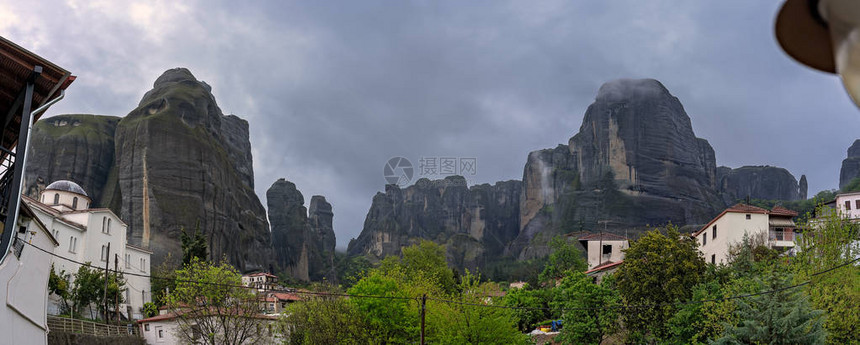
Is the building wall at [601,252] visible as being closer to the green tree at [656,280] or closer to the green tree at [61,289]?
the green tree at [656,280]

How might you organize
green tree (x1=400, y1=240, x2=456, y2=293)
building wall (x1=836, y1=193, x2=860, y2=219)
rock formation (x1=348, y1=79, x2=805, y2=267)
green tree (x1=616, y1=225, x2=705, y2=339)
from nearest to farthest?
green tree (x1=616, y1=225, x2=705, y2=339) → building wall (x1=836, y1=193, x2=860, y2=219) → green tree (x1=400, y1=240, x2=456, y2=293) → rock formation (x1=348, y1=79, x2=805, y2=267)

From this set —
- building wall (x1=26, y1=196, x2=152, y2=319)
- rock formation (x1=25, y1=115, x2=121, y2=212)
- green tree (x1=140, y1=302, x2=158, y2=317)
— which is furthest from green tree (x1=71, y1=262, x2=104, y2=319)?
rock formation (x1=25, y1=115, x2=121, y2=212)

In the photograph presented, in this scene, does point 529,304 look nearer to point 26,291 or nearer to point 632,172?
point 26,291

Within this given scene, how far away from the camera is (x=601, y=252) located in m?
77.4

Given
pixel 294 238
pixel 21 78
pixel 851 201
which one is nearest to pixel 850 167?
pixel 851 201

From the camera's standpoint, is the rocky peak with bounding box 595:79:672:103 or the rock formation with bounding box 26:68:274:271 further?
the rocky peak with bounding box 595:79:672:103

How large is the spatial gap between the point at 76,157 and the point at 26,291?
311ft

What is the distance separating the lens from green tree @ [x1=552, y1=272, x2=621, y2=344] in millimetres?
43531

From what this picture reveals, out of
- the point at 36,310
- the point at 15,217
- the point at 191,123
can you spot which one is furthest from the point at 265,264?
the point at 15,217

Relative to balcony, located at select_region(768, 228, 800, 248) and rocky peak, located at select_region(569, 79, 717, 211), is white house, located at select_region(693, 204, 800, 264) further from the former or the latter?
rocky peak, located at select_region(569, 79, 717, 211)

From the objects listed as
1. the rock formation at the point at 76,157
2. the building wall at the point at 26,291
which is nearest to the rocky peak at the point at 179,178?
the rock formation at the point at 76,157

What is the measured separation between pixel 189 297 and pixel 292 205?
126 metres

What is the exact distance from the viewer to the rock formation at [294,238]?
157 m

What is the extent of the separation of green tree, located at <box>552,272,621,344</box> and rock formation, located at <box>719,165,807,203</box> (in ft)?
530
